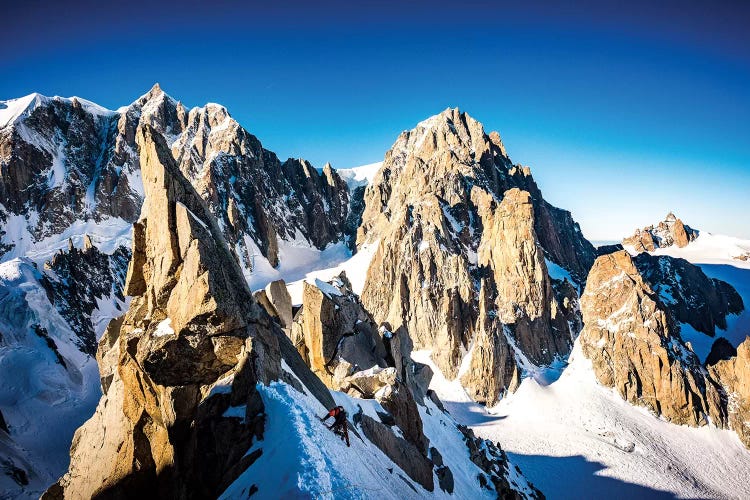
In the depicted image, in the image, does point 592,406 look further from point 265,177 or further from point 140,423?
point 265,177

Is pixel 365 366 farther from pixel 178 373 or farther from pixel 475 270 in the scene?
pixel 475 270

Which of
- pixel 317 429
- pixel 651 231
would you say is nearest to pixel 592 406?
pixel 317 429

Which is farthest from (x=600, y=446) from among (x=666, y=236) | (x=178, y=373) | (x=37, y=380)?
(x=666, y=236)

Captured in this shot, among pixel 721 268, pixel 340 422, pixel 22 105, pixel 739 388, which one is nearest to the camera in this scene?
pixel 340 422

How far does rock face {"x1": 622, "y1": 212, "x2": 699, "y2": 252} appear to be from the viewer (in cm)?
18538

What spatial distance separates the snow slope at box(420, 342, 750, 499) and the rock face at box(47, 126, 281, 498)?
44069 mm

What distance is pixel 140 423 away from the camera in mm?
16859

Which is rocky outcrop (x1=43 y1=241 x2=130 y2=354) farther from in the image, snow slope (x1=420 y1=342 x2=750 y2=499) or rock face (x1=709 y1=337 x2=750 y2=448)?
rock face (x1=709 y1=337 x2=750 y2=448)

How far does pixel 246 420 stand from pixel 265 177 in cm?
15525

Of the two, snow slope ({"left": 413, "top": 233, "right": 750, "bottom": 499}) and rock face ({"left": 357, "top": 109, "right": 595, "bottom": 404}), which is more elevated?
rock face ({"left": 357, "top": 109, "right": 595, "bottom": 404})

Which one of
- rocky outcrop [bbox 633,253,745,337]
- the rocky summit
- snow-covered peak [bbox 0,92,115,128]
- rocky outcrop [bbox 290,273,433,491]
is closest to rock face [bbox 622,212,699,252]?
the rocky summit

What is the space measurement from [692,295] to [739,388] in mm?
66965

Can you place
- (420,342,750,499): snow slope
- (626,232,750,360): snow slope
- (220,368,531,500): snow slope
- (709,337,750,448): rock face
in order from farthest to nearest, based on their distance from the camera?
(626,232,750,360): snow slope
(709,337,750,448): rock face
(420,342,750,499): snow slope
(220,368,531,500): snow slope

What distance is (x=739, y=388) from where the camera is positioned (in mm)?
59688
